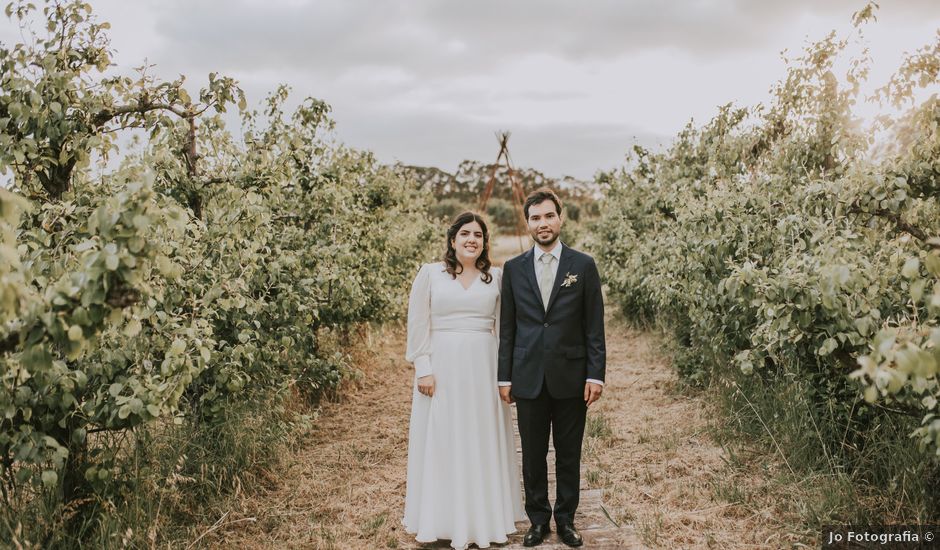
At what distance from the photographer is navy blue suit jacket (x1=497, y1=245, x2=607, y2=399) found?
396cm

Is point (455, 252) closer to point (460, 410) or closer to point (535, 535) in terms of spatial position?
point (460, 410)

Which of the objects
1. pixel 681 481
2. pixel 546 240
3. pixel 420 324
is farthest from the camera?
pixel 681 481

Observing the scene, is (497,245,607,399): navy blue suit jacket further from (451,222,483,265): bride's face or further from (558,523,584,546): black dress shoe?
(558,523,584,546): black dress shoe

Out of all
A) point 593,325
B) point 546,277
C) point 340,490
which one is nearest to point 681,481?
point 593,325

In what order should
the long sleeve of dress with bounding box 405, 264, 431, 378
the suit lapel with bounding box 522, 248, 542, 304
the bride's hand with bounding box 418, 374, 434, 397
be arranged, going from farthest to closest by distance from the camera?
the long sleeve of dress with bounding box 405, 264, 431, 378
the bride's hand with bounding box 418, 374, 434, 397
the suit lapel with bounding box 522, 248, 542, 304

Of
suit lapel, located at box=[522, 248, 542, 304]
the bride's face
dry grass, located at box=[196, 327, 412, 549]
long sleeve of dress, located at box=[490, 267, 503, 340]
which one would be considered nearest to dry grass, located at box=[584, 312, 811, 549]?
long sleeve of dress, located at box=[490, 267, 503, 340]

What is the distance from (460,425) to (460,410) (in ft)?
0.31

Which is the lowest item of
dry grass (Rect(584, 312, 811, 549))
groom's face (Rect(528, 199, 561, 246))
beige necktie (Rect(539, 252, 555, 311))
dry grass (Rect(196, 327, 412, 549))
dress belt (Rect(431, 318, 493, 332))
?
Result: dry grass (Rect(196, 327, 412, 549))

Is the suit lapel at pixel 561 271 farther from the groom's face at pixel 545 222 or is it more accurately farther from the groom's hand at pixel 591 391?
the groom's hand at pixel 591 391

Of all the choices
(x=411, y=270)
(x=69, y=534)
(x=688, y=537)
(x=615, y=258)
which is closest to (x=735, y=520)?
(x=688, y=537)

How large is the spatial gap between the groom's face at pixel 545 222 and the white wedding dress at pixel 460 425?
49cm

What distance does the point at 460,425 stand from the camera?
4.16m

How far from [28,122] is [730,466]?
5425 millimetres

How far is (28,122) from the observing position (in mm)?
3645
